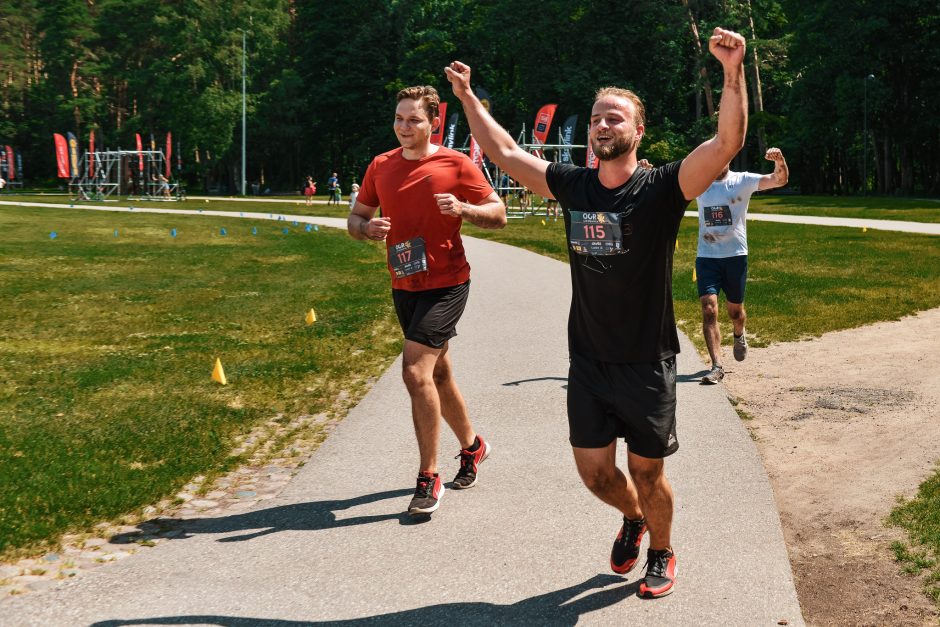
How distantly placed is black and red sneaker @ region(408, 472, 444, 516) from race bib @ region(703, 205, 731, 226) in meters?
4.33

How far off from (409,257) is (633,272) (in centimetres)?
165

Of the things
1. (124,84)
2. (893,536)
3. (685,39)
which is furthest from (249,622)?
(124,84)

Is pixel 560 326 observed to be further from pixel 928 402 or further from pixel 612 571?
pixel 612 571

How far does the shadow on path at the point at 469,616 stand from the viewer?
12.4ft

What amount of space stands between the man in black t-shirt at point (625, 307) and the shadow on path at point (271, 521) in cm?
129

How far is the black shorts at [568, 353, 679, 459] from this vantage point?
3947 mm

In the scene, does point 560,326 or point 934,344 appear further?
point 560,326

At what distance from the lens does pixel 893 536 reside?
4766 millimetres

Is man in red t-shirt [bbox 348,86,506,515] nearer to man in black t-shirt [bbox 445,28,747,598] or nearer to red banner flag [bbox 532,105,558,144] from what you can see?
man in black t-shirt [bbox 445,28,747,598]

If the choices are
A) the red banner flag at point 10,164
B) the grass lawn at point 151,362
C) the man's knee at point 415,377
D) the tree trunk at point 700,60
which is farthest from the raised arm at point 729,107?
the red banner flag at point 10,164

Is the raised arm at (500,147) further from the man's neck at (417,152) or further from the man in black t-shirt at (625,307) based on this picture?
the man's neck at (417,152)

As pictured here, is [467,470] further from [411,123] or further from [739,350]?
[739,350]

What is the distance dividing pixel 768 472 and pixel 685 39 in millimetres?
61736

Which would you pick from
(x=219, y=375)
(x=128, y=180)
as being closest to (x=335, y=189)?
(x=128, y=180)
